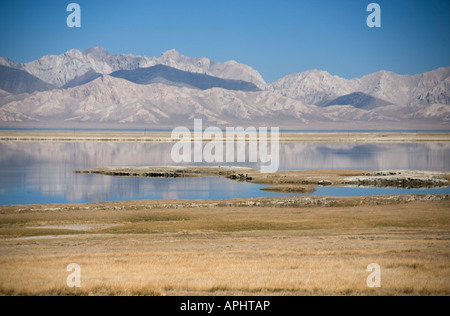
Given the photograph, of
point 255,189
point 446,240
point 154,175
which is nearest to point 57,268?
point 446,240

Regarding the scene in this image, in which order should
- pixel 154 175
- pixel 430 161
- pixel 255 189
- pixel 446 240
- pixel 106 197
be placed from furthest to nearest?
pixel 430 161, pixel 154 175, pixel 255 189, pixel 106 197, pixel 446 240

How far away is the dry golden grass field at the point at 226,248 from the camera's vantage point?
56.1ft

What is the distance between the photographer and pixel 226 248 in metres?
25.3

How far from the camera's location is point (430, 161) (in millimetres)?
92625

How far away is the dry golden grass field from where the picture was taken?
17.1 m

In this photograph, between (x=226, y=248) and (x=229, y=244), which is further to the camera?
(x=229, y=244)

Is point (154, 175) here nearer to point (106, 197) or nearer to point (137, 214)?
point (106, 197)
